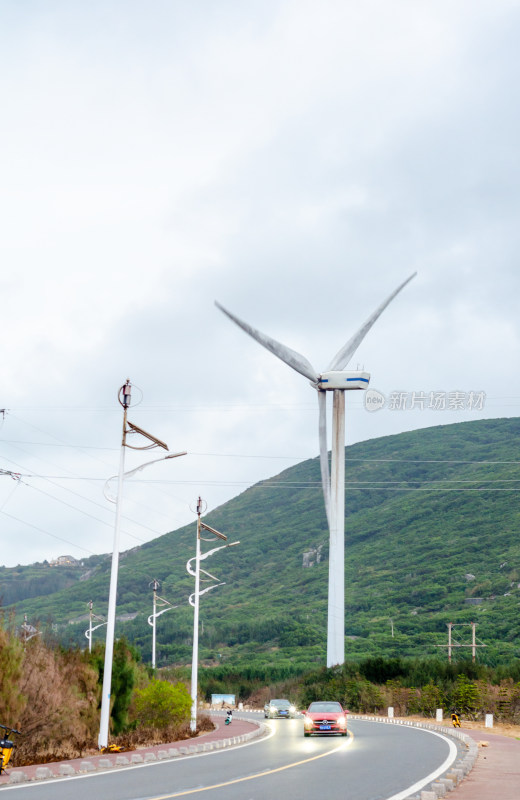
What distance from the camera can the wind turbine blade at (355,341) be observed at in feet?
238

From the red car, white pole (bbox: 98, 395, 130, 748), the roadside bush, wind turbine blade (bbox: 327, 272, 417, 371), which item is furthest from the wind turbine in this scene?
white pole (bbox: 98, 395, 130, 748)

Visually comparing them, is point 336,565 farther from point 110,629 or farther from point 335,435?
point 110,629

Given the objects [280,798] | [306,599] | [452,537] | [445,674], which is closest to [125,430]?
[280,798]

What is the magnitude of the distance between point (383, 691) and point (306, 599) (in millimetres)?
118504

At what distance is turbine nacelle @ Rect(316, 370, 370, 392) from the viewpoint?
7175 centimetres

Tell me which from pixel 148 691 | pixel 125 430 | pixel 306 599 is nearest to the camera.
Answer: pixel 125 430

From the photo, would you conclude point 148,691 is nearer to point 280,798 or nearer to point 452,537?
point 280,798

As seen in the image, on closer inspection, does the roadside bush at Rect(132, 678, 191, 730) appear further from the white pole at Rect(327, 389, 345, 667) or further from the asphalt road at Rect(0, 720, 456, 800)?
the white pole at Rect(327, 389, 345, 667)

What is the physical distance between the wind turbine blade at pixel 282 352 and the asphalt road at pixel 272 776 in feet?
A: 140

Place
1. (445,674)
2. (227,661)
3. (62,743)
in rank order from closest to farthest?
(62,743)
(445,674)
(227,661)

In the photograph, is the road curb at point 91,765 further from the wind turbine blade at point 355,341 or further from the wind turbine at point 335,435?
the wind turbine blade at point 355,341

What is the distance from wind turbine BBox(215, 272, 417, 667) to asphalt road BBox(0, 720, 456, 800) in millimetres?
38003

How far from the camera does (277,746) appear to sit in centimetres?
3006

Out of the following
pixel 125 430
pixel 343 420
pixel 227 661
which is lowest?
pixel 227 661
